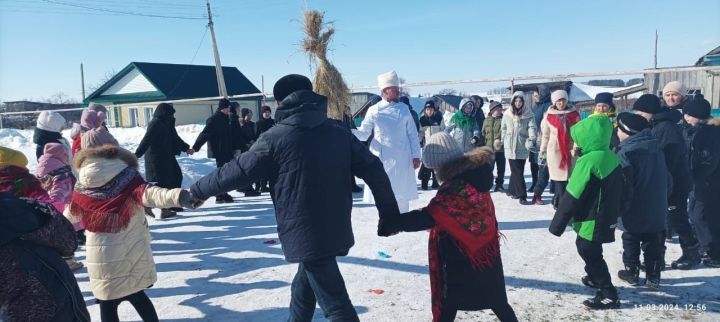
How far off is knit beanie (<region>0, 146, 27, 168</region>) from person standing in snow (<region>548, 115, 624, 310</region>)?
3887 millimetres

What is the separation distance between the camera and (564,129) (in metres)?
6.57

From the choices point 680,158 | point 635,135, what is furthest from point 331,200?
point 680,158

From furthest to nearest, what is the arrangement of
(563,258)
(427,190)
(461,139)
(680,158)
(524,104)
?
1. (427,190)
2. (461,139)
3. (524,104)
4. (563,258)
5. (680,158)

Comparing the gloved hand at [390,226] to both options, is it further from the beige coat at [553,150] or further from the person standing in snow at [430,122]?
the person standing in snow at [430,122]

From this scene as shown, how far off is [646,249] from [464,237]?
2428 millimetres

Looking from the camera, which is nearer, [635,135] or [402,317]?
[402,317]

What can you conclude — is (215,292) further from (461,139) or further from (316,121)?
(461,139)

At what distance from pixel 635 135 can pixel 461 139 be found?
4.65 m

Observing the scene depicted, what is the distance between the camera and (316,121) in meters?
2.66

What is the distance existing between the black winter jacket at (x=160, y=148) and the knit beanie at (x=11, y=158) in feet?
13.4


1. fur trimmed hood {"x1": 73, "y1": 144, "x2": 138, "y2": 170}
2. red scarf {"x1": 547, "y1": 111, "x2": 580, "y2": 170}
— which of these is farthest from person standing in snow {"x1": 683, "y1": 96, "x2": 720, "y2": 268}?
fur trimmed hood {"x1": 73, "y1": 144, "x2": 138, "y2": 170}

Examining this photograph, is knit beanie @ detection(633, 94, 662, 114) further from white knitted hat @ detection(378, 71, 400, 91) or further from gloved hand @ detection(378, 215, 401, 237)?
gloved hand @ detection(378, 215, 401, 237)

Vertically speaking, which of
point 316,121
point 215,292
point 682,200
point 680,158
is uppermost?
point 316,121

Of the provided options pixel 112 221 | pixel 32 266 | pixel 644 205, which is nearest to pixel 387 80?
pixel 644 205
